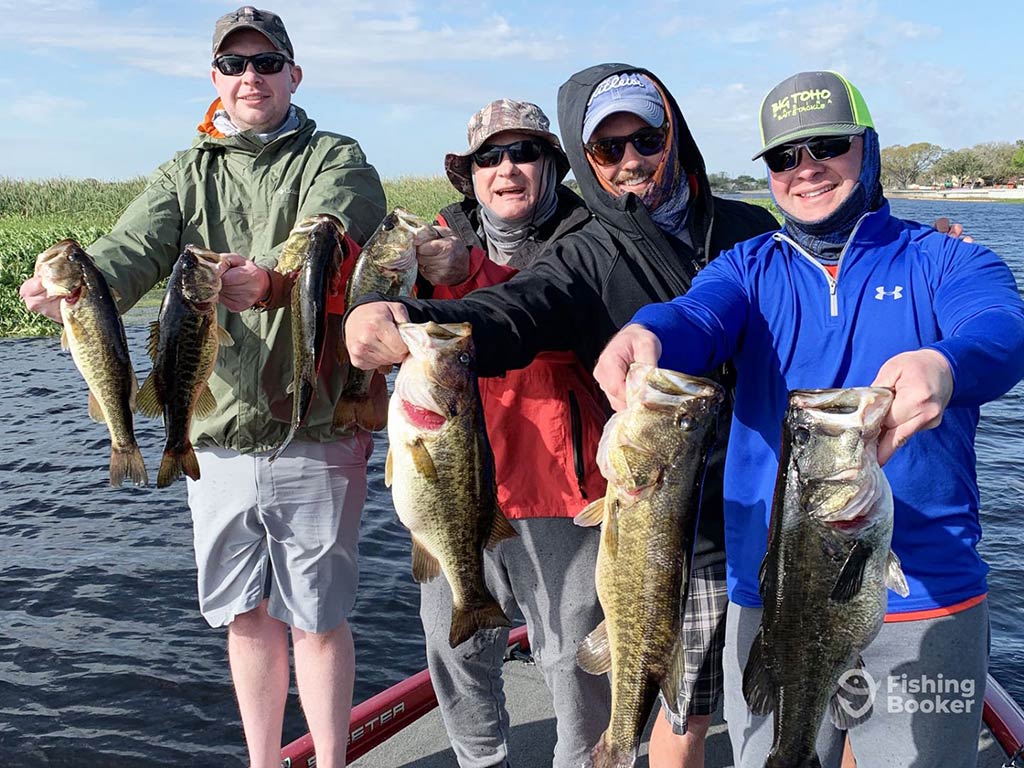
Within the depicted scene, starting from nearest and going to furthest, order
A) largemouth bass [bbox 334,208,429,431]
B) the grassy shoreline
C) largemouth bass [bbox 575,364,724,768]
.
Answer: largemouth bass [bbox 575,364,724,768], largemouth bass [bbox 334,208,429,431], the grassy shoreline

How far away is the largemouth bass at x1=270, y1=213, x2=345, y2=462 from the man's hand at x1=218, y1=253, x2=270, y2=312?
0.40 feet

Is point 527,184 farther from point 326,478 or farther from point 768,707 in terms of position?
point 768,707

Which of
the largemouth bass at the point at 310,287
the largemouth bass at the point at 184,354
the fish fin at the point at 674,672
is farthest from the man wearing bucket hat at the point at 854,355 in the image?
the largemouth bass at the point at 184,354

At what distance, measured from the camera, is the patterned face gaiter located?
3133mm

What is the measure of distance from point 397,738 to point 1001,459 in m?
13.3

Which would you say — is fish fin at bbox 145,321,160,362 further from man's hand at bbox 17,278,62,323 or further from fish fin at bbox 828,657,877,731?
fish fin at bbox 828,657,877,731

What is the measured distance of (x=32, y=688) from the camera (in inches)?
313

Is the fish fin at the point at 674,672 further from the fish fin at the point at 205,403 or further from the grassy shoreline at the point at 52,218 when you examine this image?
the grassy shoreline at the point at 52,218

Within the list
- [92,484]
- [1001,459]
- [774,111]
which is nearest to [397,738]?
[774,111]

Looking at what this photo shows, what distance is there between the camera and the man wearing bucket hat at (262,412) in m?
4.20

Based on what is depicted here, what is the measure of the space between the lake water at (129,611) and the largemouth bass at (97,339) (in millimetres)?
4086

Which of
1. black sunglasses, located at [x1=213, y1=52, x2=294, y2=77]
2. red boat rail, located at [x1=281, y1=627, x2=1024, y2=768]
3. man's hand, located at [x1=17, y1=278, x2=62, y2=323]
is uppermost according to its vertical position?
black sunglasses, located at [x1=213, y1=52, x2=294, y2=77]

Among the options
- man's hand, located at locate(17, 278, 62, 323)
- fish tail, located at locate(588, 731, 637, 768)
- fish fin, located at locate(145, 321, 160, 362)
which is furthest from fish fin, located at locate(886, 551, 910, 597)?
man's hand, located at locate(17, 278, 62, 323)

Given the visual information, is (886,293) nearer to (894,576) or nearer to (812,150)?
(812,150)
